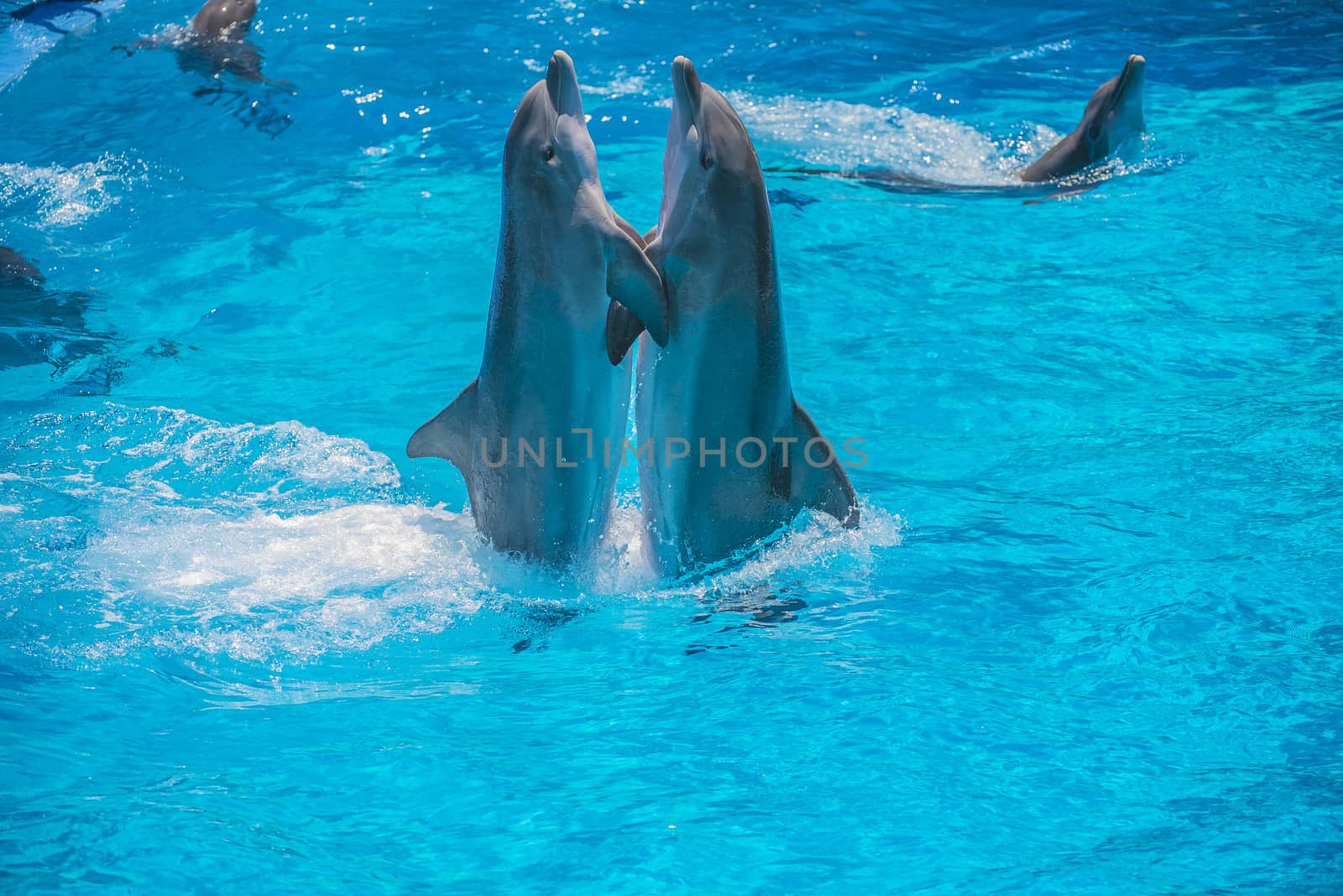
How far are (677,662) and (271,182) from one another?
792 centimetres

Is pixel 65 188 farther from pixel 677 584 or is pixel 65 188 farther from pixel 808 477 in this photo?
pixel 808 477

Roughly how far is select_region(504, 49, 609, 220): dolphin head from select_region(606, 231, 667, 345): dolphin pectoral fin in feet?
0.70

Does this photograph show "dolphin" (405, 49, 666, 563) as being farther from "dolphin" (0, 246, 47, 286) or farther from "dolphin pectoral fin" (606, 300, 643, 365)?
"dolphin" (0, 246, 47, 286)

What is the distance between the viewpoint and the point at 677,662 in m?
5.09

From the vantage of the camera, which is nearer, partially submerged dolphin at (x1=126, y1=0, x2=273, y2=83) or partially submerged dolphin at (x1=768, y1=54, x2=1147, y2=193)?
partially submerged dolphin at (x1=768, y1=54, x2=1147, y2=193)

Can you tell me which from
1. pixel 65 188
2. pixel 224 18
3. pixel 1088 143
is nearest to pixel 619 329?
pixel 1088 143

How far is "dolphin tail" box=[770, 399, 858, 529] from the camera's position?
17.2ft

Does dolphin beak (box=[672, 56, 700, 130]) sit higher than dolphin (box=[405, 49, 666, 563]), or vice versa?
dolphin beak (box=[672, 56, 700, 130])

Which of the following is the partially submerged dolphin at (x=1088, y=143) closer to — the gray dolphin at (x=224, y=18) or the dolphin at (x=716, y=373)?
the dolphin at (x=716, y=373)

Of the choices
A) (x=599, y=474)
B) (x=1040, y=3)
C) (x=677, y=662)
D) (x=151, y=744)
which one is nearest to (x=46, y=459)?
(x=151, y=744)

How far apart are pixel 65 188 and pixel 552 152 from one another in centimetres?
815

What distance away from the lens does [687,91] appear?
4840 mm

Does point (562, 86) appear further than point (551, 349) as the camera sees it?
No

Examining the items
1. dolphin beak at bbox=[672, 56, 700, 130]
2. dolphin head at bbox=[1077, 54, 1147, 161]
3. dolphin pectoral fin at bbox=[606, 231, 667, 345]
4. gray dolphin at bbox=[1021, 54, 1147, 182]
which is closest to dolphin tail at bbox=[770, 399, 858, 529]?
dolphin pectoral fin at bbox=[606, 231, 667, 345]
